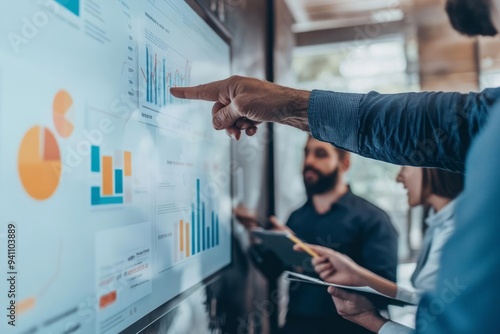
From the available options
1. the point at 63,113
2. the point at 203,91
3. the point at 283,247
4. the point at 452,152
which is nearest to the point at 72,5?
the point at 63,113

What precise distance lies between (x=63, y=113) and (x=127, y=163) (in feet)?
0.64

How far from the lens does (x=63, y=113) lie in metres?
0.67

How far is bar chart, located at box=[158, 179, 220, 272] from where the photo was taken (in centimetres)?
101

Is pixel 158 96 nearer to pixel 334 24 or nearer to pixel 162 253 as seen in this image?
pixel 162 253

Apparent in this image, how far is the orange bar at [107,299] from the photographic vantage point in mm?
765

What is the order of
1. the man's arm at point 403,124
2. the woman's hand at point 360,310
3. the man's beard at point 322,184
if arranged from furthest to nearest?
the man's beard at point 322,184, the woman's hand at point 360,310, the man's arm at point 403,124

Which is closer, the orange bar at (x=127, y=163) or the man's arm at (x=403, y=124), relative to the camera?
the orange bar at (x=127, y=163)

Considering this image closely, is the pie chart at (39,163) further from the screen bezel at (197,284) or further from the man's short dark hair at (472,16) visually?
the man's short dark hair at (472,16)

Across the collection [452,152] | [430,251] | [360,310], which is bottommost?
[360,310]

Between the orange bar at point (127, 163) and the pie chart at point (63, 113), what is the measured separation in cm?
16

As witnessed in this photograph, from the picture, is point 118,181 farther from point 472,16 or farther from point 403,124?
point 472,16

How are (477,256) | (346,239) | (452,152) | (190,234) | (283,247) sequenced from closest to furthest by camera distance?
(477,256), (452,152), (190,234), (283,247), (346,239)

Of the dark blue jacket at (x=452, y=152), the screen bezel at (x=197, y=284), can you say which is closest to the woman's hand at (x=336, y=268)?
the screen bezel at (x=197, y=284)

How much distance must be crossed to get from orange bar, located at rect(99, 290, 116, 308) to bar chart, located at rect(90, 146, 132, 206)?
17cm
